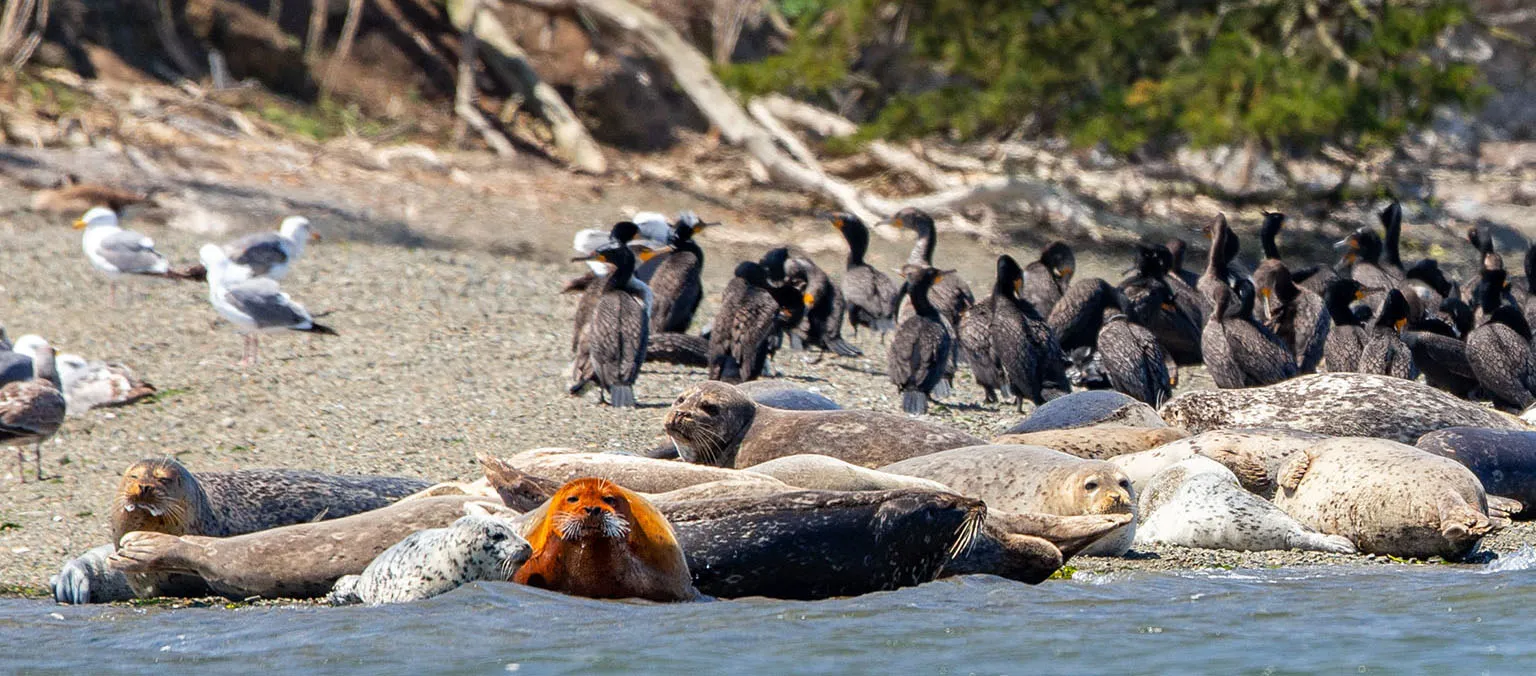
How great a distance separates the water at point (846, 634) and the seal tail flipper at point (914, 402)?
450 centimetres

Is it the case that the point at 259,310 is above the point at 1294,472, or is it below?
below

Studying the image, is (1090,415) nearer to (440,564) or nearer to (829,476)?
(829,476)

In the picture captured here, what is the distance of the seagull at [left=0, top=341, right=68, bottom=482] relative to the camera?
29.0 feet

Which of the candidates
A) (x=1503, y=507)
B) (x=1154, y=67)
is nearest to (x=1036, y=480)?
(x=1503, y=507)

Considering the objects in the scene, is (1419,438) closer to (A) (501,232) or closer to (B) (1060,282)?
(B) (1060,282)

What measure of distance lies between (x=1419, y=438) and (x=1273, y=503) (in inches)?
51.9

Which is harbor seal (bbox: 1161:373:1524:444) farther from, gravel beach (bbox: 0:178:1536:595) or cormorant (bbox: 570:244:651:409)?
cormorant (bbox: 570:244:651:409)

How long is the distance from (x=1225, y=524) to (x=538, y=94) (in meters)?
17.6

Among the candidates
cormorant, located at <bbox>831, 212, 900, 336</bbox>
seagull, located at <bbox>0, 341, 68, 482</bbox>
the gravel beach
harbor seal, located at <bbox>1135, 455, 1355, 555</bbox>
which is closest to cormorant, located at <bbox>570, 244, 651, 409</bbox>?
the gravel beach

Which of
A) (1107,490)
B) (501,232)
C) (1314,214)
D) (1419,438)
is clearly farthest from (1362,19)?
(1107,490)

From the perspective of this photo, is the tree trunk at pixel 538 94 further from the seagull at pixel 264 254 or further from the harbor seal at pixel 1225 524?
the harbor seal at pixel 1225 524

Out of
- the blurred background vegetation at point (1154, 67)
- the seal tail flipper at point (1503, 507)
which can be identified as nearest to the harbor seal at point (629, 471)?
the seal tail flipper at point (1503, 507)

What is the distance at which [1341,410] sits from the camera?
9.52m

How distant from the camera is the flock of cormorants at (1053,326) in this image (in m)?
11.6
